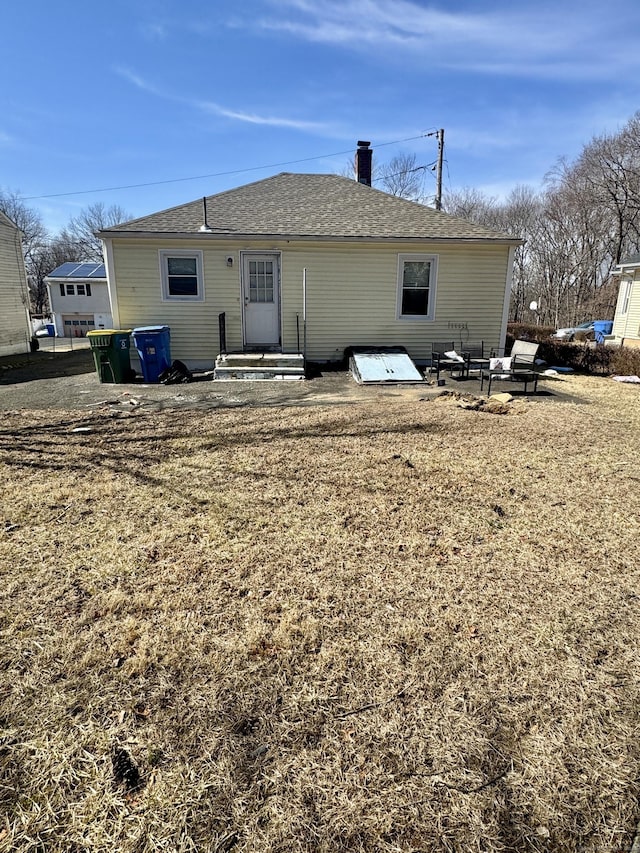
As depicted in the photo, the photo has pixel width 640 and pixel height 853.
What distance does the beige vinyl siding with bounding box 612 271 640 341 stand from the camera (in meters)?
20.5

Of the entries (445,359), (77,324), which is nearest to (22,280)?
(77,324)

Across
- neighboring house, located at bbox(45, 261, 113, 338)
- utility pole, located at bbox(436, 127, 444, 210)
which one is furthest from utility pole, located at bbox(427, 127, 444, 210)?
neighboring house, located at bbox(45, 261, 113, 338)

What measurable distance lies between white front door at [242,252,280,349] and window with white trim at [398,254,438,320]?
3.06 metres

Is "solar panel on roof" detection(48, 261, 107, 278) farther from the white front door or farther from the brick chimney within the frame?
the white front door

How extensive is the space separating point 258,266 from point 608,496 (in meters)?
9.35

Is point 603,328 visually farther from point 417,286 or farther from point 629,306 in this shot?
point 417,286

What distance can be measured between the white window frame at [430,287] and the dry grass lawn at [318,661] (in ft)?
25.2

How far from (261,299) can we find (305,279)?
119cm

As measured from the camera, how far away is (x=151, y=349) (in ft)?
33.4

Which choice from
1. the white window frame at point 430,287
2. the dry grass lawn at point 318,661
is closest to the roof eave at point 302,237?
the white window frame at point 430,287

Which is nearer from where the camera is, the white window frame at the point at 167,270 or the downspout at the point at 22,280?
the white window frame at the point at 167,270

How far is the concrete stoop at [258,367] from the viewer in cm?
1052

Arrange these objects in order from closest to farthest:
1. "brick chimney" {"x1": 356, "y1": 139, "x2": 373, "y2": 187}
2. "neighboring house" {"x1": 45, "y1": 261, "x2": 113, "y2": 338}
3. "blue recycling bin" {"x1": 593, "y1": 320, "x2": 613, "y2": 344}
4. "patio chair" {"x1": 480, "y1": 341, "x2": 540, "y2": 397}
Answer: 1. "patio chair" {"x1": 480, "y1": 341, "x2": 540, "y2": 397}
2. "brick chimney" {"x1": 356, "y1": 139, "x2": 373, "y2": 187}
3. "blue recycling bin" {"x1": 593, "y1": 320, "x2": 613, "y2": 344}
4. "neighboring house" {"x1": 45, "y1": 261, "x2": 113, "y2": 338}

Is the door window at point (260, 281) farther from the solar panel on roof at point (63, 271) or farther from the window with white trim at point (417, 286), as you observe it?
the solar panel on roof at point (63, 271)
